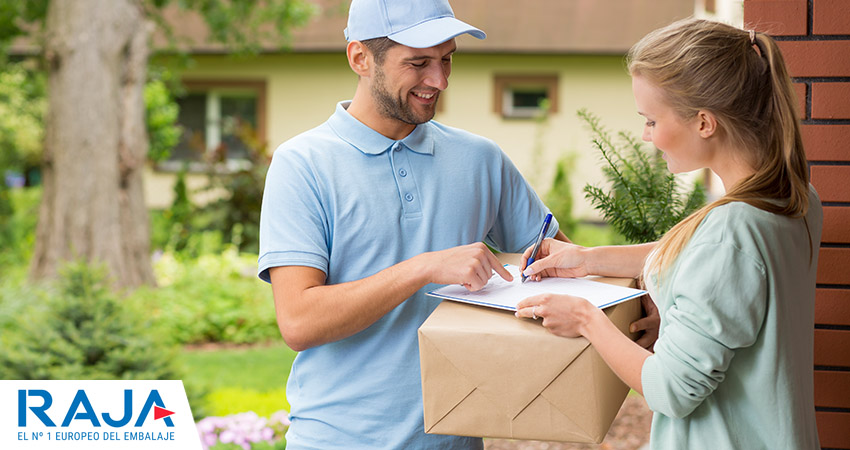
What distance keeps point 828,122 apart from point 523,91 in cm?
1234

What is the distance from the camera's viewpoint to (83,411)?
3287mm

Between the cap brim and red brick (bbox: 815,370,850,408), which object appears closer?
the cap brim

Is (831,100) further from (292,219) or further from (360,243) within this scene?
(292,219)

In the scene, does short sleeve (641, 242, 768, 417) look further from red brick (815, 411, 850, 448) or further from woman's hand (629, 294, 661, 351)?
red brick (815, 411, 850, 448)

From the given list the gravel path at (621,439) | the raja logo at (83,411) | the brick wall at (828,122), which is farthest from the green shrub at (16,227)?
the brick wall at (828,122)

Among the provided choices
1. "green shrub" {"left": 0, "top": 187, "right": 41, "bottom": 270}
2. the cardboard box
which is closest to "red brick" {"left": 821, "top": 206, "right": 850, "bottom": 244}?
the cardboard box

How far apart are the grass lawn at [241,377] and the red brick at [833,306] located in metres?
3.12

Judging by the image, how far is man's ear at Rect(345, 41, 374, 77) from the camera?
184 cm

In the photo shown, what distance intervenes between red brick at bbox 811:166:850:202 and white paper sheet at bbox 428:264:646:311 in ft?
1.89

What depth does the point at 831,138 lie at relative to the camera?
1863 millimetres

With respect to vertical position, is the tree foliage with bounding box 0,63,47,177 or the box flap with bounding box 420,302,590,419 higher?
the tree foliage with bounding box 0,63,47,177

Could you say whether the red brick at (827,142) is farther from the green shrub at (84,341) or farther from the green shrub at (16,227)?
the green shrub at (16,227)

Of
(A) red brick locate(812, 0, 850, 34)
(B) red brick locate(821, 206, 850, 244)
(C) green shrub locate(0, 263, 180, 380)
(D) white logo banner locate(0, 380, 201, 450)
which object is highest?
(A) red brick locate(812, 0, 850, 34)

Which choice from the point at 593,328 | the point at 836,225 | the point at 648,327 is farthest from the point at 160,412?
the point at 836,225
